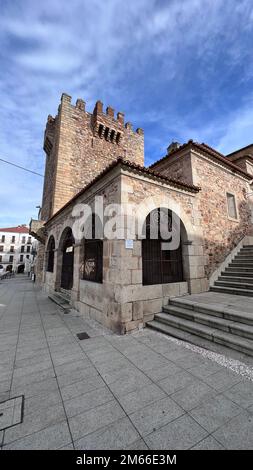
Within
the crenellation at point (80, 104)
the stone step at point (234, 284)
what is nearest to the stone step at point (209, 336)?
the stone step at point (234, 284)

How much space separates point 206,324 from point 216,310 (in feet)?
1.20

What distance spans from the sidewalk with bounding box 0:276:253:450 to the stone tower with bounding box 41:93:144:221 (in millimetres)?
9314

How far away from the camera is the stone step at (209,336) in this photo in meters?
3.06

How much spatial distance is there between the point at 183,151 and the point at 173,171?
32.2 inches

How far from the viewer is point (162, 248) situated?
558cm

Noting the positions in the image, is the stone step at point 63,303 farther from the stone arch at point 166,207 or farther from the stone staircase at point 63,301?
the stone arch at point 166,207

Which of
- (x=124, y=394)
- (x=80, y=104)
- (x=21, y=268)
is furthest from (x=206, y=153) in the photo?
(x=21, y=268)

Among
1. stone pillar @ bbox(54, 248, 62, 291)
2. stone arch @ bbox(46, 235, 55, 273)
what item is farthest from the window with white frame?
stone arch @ bbox(46, 235, 55, 273)

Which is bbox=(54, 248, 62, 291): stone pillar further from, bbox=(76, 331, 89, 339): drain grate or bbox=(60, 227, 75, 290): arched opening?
bbox=(76, 331, 89, 339): drain grate

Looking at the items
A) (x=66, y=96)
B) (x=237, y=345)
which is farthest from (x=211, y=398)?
(x=66, y=96)

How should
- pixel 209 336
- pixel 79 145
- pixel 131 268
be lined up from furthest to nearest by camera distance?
pixel 79 145 < pixel 131 268 < pixel 209 336

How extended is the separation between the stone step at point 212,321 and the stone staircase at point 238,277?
2.12 meters

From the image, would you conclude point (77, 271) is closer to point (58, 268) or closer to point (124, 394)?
point (58, 268)

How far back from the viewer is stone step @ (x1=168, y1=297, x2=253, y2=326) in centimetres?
354
